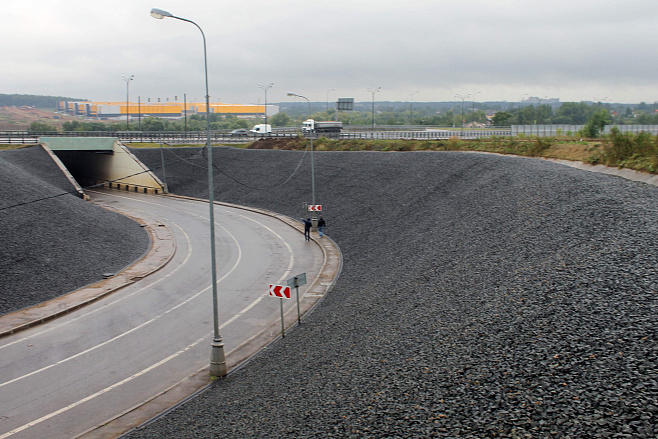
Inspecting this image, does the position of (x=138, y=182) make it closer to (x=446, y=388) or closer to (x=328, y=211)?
(x=328, y=211)

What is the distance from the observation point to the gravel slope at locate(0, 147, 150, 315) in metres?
22.4

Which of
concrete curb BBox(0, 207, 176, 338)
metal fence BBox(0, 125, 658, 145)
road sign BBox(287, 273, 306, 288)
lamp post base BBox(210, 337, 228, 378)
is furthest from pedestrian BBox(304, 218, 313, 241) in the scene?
metal fence BBox(0, 125, 658, 145)

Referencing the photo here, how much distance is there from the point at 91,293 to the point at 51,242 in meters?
4.92

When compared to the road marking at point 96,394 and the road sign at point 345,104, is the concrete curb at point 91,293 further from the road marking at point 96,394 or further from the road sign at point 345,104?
the road sign at point 345,104

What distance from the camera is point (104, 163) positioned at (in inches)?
2450

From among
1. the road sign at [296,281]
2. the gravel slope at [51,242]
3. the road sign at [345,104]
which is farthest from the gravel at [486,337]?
the road sign at [345,104]

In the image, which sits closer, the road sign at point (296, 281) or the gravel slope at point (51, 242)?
the road sign at point (296, 281)

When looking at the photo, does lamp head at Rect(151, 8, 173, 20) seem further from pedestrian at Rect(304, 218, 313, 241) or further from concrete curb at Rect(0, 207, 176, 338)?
pedestrian at Rect(304, 218, 313, 241)

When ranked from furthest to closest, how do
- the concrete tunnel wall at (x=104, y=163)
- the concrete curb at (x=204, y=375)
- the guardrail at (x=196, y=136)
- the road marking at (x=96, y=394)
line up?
1. the guardrail at (x=196, y=136)
2. the concrete tunnel wall at (x=104, y=163)
3. the concrete curb at (x=204, y=375)
4. the road marking at (x=96, y=394)

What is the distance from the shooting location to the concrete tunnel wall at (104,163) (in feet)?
186

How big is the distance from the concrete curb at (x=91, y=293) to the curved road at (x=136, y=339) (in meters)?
0.37

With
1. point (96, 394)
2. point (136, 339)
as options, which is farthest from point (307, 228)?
point (96, 394)

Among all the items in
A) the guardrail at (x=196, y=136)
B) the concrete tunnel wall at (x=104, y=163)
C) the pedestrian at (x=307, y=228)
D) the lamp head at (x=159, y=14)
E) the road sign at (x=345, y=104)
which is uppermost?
the road sign at (x=345, y=104)

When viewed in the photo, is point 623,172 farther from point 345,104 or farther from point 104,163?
point 345,104
